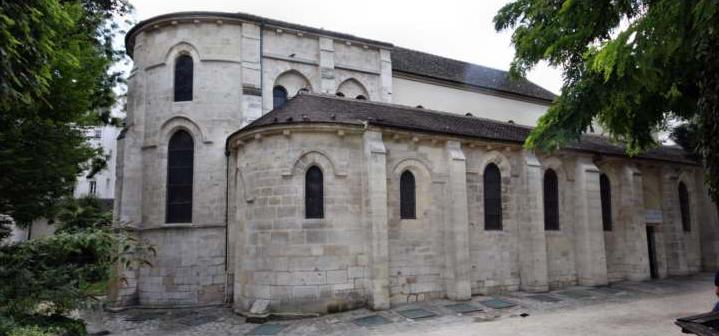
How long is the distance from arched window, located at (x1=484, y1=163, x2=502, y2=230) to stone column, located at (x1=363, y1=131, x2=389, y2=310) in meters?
4.53

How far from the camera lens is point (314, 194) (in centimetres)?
1407

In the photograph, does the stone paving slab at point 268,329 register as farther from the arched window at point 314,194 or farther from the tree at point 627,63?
the tree at point 627,63

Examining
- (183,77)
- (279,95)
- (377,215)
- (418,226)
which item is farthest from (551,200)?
(183,77)

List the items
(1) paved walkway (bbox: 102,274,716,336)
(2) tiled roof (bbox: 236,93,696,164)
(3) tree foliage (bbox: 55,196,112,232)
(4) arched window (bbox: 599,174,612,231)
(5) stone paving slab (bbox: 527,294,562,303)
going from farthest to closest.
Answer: (3) tree foliage (bbox: 55,196,112,232), (4) arched window (bbox: 599,174,612,231), (5) stone paving slab (bbox: 527,294,562,303), (2) tiled roof (bbox: 236,93,696,164), (1) paved walkway (bbox: 102,274,716,336)

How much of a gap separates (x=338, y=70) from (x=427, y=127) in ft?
19.9

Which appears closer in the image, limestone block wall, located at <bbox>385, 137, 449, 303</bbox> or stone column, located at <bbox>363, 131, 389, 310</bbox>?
stone column, located at <bbox>363, 131, 389, 310</bbox>

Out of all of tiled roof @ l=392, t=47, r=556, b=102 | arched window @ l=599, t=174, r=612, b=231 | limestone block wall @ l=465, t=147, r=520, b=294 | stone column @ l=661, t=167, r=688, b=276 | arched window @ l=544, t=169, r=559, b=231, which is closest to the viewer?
limestone block wall @ l=465, t=147, r=520, b=294

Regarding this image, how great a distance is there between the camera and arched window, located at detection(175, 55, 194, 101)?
1859 centimetres

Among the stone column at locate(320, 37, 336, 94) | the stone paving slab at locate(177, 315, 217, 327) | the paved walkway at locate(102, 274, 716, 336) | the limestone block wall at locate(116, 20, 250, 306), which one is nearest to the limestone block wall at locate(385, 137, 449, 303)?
the paved walkway at locate(102, 274, 716, 336)

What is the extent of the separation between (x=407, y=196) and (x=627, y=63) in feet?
30.4

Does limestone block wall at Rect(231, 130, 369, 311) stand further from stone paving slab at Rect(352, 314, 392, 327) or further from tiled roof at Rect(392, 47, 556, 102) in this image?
tiled roof at Rect(392, 47, 556, 102)

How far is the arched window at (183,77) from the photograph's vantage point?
18.6 m

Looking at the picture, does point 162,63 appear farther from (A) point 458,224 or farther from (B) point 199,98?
(A) point 458,224

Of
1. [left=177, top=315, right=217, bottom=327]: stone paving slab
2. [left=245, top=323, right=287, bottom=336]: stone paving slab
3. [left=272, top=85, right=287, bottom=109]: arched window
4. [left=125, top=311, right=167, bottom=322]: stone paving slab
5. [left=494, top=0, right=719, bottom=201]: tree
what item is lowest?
[left=125, top=311, right=167, bottom=322]: stone paving slab
